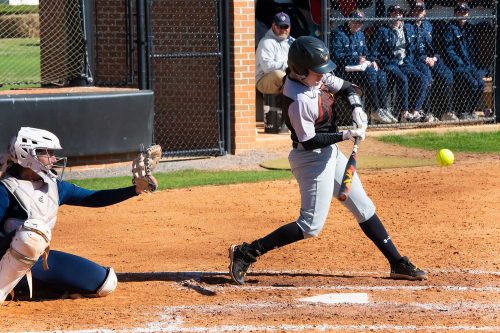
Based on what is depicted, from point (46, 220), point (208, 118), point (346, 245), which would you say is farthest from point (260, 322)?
point (208, 118)

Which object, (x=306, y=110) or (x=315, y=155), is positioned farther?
(x=315, y=155)

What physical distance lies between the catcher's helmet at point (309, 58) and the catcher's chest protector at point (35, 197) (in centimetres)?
181

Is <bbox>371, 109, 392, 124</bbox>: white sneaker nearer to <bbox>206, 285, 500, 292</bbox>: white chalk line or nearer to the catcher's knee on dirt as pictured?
<bbox>206, 285, 500, 292</bbox>: white chalk line

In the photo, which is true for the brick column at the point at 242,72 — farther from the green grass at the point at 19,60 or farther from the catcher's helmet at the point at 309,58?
the green grass at the point at 19,60

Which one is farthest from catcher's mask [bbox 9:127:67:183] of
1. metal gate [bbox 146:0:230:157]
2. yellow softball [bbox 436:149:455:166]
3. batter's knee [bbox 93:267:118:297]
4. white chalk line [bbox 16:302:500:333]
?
metal gate [bbox 146:0:230:157]

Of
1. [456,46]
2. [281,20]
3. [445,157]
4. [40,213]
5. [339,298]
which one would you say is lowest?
[339,298]

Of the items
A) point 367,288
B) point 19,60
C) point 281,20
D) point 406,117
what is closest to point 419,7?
point 406,117

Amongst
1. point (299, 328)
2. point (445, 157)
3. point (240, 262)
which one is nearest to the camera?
point (299, 328)

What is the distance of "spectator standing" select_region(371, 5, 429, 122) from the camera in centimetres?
1509

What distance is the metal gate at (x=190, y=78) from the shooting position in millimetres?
13898

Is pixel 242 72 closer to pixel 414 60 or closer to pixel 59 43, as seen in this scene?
pixel 59 43

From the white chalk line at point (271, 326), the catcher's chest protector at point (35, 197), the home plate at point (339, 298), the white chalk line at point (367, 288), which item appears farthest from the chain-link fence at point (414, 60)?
the catcher's chest protector at point (35, 197)

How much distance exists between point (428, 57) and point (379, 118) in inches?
48.3

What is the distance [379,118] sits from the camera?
15305mm
